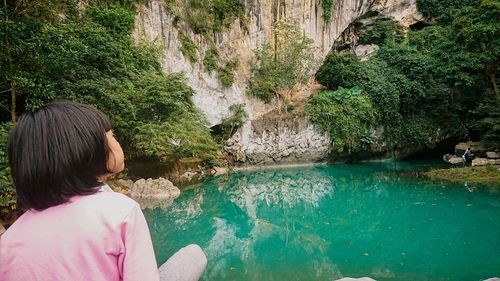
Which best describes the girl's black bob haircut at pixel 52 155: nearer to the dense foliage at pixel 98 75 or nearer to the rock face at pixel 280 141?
the dense foliage at pixel 98 75

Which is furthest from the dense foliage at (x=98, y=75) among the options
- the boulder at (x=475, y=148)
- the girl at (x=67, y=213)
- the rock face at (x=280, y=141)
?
the boulder at (x=475, y=148)

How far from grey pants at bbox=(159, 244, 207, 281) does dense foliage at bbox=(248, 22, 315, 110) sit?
1776 centimetres

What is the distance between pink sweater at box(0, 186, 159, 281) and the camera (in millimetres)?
779

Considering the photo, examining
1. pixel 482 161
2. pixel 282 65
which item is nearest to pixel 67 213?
pixel 482 161

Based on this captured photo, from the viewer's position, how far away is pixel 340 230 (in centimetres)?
639

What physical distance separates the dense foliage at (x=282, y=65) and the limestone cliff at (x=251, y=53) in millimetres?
530

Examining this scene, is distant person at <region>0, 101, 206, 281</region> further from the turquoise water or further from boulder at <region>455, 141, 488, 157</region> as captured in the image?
boulder at <region>455, 141, 488, 157</region>

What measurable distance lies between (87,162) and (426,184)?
34.9 feet

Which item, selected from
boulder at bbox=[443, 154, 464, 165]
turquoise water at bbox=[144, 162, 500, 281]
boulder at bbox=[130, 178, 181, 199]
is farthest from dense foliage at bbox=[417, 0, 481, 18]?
boulder at bbox=[130, 178, 181, 199]

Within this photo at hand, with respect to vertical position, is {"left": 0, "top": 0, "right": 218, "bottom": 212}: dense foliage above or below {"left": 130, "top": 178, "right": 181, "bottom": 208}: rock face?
above

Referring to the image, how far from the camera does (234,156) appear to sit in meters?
18.0

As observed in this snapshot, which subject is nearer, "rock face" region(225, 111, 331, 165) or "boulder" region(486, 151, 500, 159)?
"boulder" region(486, 151, 500, 159)

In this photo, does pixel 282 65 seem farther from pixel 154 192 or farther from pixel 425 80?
pixel 154 192

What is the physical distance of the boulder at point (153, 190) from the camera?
9.48 meters
